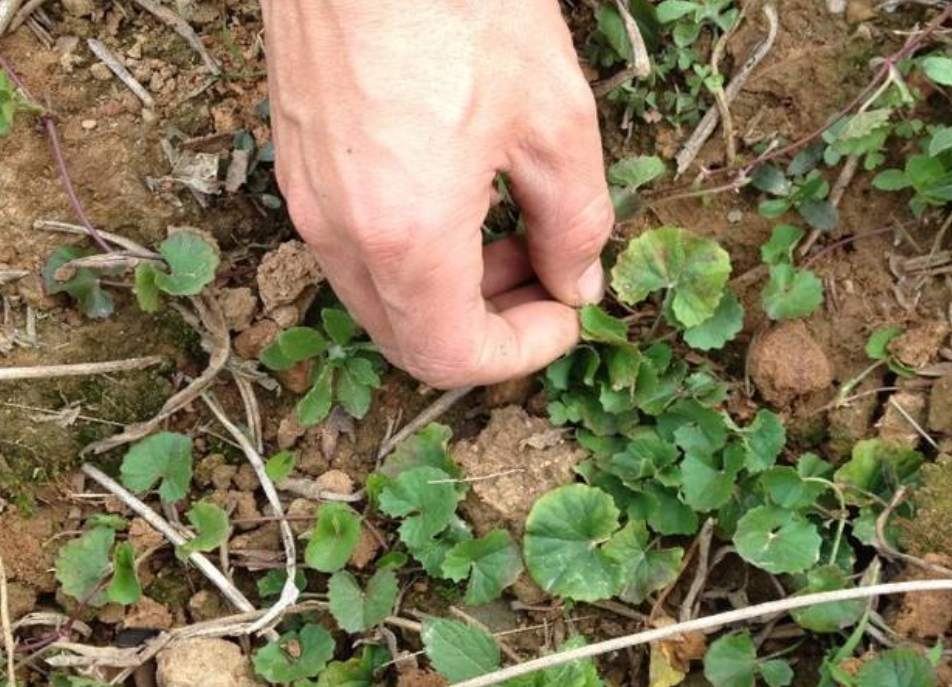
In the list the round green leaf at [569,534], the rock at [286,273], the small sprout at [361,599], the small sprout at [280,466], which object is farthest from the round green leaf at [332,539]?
the rock at [286,273]

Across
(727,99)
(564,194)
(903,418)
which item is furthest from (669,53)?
(903,418)

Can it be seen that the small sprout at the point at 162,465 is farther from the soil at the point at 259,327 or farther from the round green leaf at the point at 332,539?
the round green leaf at the point at 332,539

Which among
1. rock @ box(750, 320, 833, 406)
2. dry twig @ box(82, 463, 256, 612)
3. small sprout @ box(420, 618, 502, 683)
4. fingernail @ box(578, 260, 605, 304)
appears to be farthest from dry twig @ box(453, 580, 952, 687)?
fingernail @ box(578, 260, 605, 304)

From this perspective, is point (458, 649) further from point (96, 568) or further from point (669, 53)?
point (669, 53)

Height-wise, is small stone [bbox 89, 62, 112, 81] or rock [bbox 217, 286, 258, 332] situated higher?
small stone [bbox 89, 62, 112, 81]

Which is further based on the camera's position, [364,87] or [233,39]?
[233,39]

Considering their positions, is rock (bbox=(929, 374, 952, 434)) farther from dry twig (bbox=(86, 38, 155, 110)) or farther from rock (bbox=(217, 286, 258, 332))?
dry twig (bbox=(86, 38, 155, 110))

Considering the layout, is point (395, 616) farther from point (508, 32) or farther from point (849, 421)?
point (508, 32)

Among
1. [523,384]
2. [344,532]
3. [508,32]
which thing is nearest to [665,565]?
[523,384]
